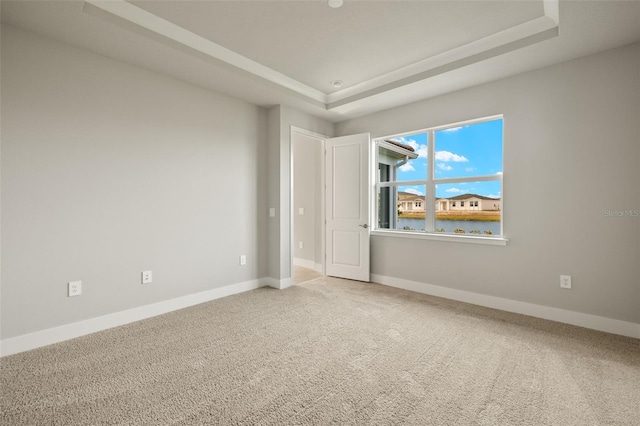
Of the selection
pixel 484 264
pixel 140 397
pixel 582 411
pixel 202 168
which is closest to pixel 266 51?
pixel 202 168

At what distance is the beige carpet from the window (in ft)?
3.96

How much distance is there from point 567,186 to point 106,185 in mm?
4472

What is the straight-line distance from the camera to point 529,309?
3.17 meters

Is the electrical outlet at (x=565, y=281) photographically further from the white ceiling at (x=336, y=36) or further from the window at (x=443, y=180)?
the white ceiling at (x=336, y=36)

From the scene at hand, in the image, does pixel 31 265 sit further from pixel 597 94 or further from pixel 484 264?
pixel 597 94

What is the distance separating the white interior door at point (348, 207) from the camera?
4.48 m

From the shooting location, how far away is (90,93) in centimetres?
272

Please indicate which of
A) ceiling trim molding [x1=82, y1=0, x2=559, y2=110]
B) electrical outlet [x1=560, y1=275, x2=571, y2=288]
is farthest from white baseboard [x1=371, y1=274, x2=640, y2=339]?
ceiling trim molding [x1=82, y1=0, x2=559, y2=110]

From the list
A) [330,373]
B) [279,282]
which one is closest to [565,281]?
[330,373]

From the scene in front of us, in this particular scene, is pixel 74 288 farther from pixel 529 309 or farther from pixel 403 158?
pixel 529 309

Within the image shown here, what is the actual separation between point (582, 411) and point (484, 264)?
191 cm

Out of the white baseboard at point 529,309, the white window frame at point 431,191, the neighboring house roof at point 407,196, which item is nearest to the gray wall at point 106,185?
the white window frame at point 431,191

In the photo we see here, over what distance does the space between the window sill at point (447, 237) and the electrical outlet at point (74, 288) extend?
3512 mm

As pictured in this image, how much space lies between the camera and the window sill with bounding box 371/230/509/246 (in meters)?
3.38
